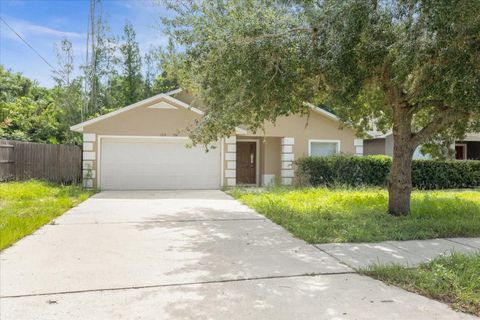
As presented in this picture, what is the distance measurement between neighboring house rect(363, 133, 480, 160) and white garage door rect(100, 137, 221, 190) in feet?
25.5

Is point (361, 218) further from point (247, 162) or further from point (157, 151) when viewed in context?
point (247, 162)

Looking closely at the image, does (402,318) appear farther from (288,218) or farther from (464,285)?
(288,218)

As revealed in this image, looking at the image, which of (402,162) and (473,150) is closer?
(402,162)

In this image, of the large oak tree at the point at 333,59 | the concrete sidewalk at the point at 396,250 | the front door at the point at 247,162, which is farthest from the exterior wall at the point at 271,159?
the concrete sidewalk at the point at 396,250

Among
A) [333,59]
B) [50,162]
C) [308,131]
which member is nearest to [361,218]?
[333,59]

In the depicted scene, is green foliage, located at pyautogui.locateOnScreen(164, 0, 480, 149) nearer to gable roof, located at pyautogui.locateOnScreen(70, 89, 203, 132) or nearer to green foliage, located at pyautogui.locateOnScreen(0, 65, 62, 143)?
gable roof, located at pyautogui.locateOnScreen(70, 89, 203, 132)

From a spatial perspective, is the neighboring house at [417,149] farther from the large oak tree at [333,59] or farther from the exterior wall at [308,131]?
the large oak tree at [333,59]

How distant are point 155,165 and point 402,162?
32.6 feet

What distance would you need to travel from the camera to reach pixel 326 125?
17.6 m

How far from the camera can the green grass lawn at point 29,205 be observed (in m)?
6.84

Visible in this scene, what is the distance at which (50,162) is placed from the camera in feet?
52.2

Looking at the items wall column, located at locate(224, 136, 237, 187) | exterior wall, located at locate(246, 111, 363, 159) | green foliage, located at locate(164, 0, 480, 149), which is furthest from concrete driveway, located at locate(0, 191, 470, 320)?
exterior wall, located at locate(246, 111, 363, 159)

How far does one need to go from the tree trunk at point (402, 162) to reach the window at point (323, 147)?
8.81 meters

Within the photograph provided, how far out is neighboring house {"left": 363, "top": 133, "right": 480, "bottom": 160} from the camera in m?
18.9
